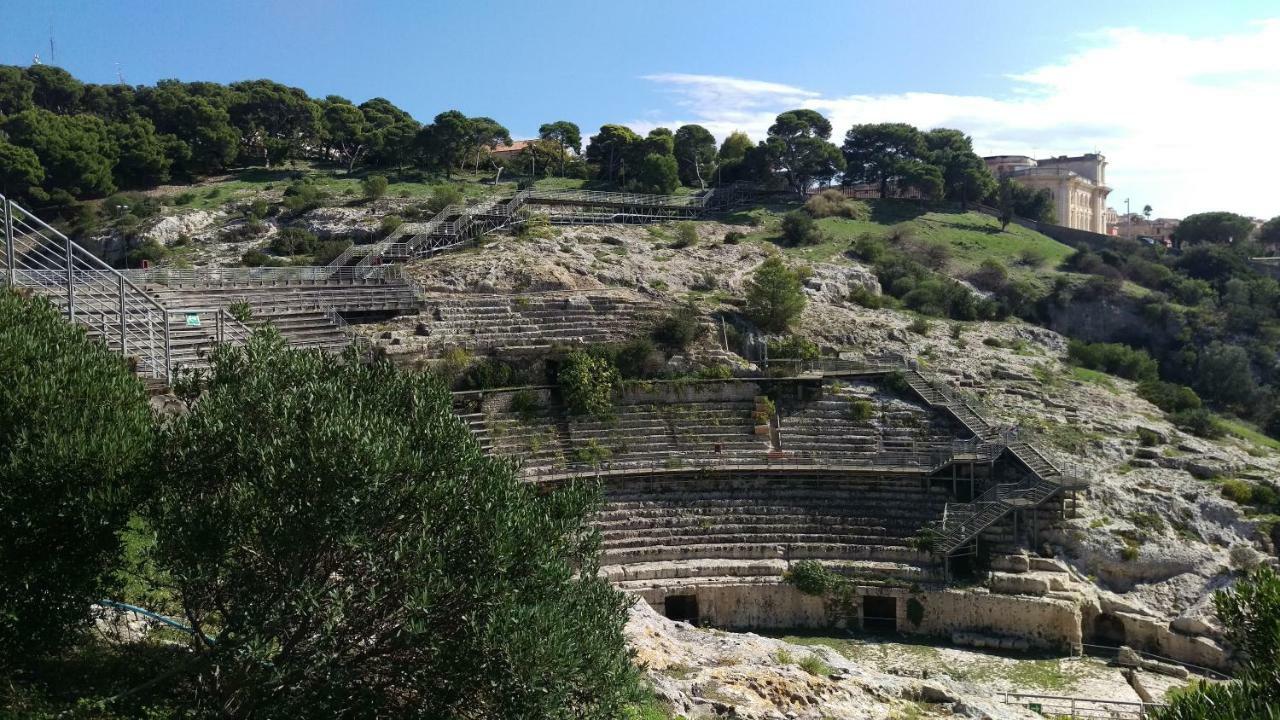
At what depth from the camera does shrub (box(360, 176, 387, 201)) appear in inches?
1697

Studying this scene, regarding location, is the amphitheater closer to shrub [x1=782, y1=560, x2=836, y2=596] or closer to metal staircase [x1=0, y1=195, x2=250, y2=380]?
metal staircase [x1=0, y1=195, x2=250, y2=380]

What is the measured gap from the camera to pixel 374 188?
4309cm

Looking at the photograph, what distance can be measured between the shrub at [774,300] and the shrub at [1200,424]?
12.6 m

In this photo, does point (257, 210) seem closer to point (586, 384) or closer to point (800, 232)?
point (586, 384)

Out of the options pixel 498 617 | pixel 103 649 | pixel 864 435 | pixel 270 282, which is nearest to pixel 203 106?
pixel 270 282

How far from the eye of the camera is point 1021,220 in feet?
180

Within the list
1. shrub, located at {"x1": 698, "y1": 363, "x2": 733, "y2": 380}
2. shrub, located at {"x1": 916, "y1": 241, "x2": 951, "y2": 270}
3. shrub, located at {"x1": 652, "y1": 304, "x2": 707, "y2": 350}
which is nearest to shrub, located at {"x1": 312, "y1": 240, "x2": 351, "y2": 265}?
shrub, located at {"x1": 652, "y1": 304, "x2": 707, "y2": 350}

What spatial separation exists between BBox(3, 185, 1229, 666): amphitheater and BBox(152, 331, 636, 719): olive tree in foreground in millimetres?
7447

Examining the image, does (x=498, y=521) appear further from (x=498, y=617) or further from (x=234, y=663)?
(x=234, y=663)

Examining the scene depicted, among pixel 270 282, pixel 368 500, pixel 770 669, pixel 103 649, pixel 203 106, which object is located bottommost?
pixel 770 669

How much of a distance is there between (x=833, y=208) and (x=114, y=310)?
38.5m

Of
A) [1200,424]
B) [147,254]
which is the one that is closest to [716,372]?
[1200,424]

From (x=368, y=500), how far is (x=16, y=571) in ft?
11.2

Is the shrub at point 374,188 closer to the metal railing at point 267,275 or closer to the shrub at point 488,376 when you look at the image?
the metal railing at point 267,275
